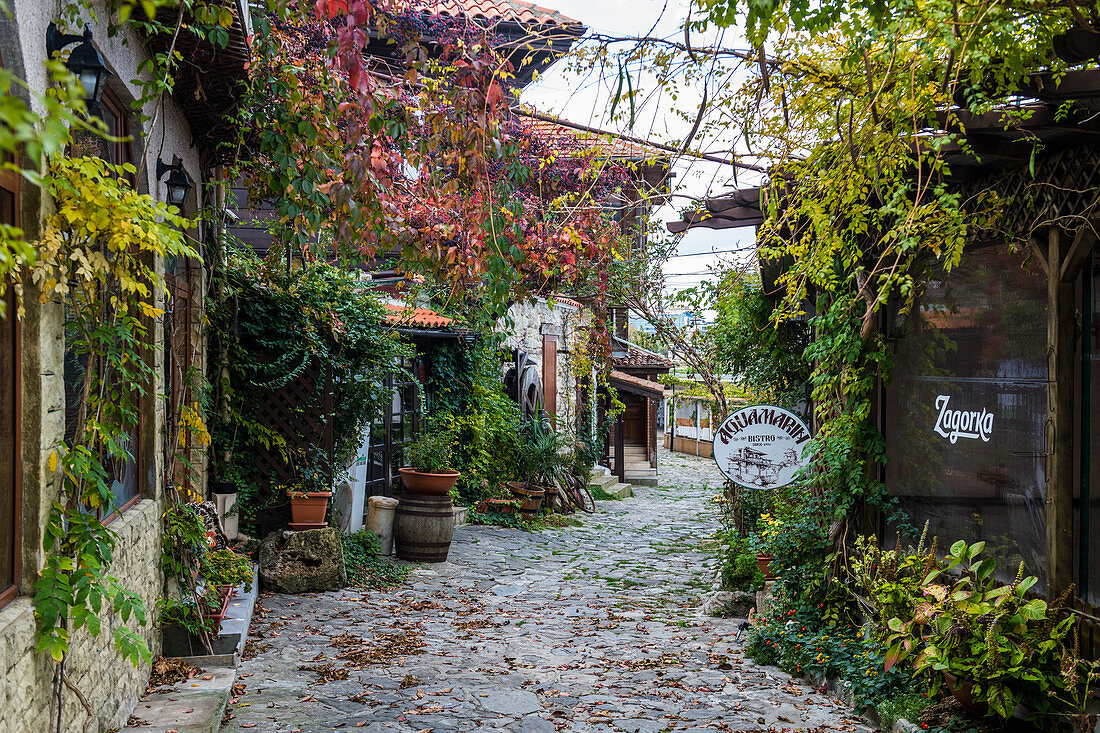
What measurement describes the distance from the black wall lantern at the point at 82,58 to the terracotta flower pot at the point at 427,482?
6.59 meters

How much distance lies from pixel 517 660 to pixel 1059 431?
3.84m

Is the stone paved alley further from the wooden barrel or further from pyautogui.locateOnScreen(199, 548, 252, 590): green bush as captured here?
pyautogui.locateOnScreen(199, 548, 252, 590): green bush

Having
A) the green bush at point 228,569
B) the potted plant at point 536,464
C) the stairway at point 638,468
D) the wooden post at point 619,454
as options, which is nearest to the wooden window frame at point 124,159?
the green bush at point 228,569

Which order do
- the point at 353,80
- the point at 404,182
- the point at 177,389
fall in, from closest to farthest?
the point at 353,80
the point at 177,389
the point at 404,182

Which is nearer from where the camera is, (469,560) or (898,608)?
(898,608)

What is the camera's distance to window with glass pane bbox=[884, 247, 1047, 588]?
447 centimetres

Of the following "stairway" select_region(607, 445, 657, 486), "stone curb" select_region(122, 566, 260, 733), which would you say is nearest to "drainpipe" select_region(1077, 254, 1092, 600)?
"stone curb" select_region(122, 566, 260, 733)

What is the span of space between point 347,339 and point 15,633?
5876 millimetres

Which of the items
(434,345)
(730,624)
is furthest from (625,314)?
(730,624)

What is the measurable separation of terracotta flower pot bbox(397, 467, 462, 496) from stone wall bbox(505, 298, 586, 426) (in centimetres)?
557

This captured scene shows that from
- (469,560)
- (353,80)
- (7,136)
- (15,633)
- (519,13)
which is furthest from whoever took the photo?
(519,13)

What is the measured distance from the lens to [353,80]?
4754 mm

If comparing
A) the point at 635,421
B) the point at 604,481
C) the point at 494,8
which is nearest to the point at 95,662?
the point at 494,8

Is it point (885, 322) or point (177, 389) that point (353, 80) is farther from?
point (885, 322)
